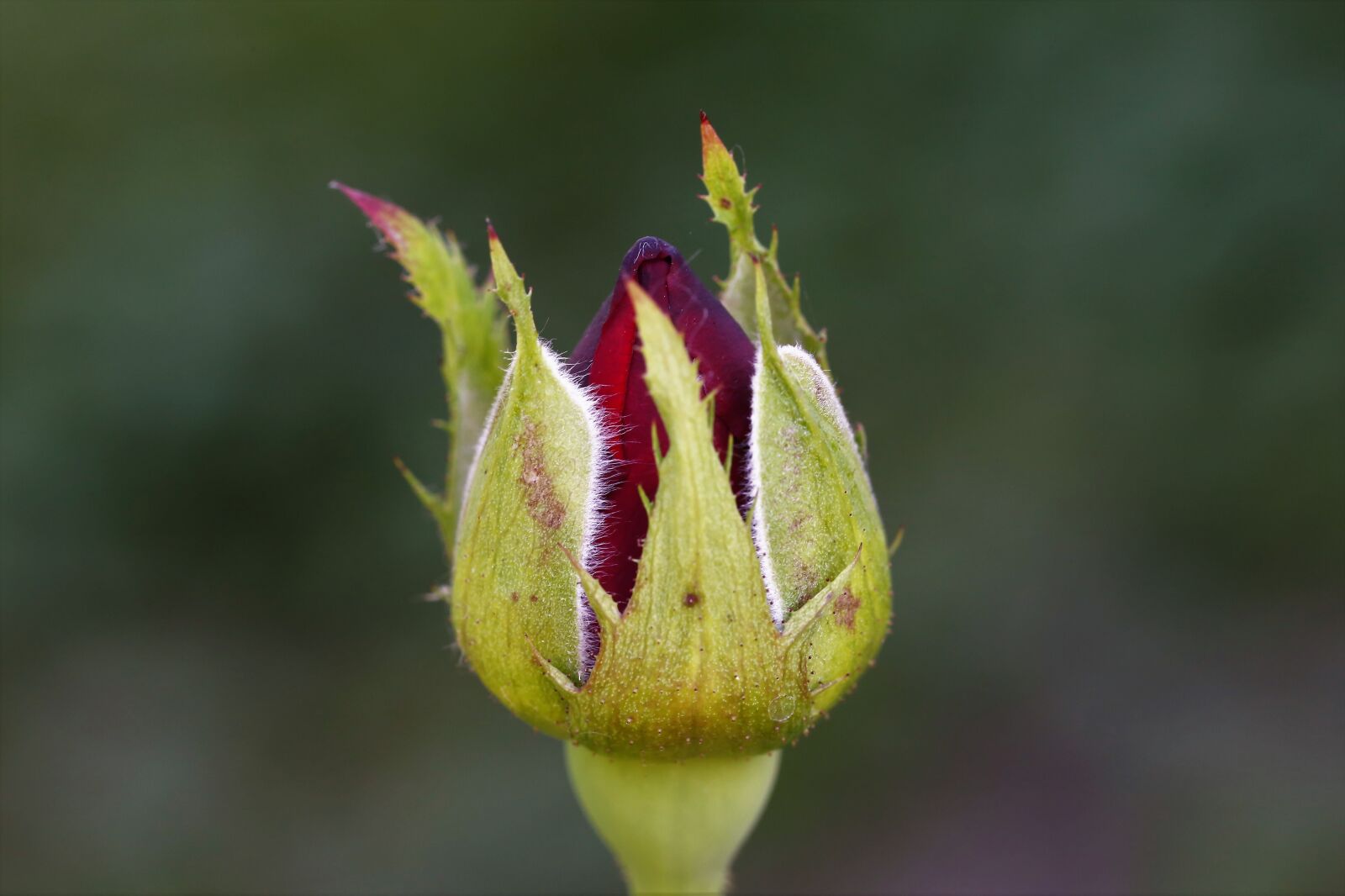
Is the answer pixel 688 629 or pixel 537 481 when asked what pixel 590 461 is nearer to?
pixel 537 481

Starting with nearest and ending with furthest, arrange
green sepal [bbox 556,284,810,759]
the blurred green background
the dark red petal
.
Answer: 1. green sepal [bbox 556,284,810,759]
2. the dark red petal
3. the blurred green background

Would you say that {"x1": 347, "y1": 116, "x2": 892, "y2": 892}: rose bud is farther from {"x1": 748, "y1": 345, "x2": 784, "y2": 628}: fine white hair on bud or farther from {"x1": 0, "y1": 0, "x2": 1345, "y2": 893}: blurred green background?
{"x1": 0, "y1": 0, "x2": 1345, "y2": 893}: blurred green background

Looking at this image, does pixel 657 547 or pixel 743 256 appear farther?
pixel 743 256

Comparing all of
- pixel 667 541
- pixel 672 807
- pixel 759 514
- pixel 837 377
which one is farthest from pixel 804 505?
pixel 837 377

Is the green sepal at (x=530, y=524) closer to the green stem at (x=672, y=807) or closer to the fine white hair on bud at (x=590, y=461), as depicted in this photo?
the fine white hair on bud at (x=590, y=461)

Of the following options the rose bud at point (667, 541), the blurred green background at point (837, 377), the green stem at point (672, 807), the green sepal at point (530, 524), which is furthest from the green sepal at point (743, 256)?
the blurred green background at point (837, 377)

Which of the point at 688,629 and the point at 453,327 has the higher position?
the point at 453,327

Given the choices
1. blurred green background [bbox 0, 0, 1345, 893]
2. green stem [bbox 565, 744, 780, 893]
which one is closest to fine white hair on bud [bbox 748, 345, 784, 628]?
green stem [bbox 565, 744, 780, 893]
